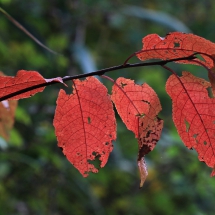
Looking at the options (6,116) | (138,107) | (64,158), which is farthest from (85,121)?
(64,158)

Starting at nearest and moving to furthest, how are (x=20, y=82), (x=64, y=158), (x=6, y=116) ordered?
(x=20, y=82) → (x=6, y=116) → (x=64, y=158)

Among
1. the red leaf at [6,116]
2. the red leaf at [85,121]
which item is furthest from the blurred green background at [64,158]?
the red leaf at [85,121]

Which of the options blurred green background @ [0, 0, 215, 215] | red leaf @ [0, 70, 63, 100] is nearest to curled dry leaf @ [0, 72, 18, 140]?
red leaf @ [0, 70, 63, 100]

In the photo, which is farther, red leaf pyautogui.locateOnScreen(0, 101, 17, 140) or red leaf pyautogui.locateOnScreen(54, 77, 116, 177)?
red leaf pyautogui.locateOnScreen(0, 101, 17, 140)

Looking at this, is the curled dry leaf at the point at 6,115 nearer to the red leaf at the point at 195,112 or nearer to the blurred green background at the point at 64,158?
the red leaf at the point at 195,112

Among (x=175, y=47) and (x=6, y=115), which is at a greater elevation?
(x=6, y=115)

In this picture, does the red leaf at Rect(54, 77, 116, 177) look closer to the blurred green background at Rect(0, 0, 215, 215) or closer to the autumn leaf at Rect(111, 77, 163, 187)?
the autumn leaf at Rect(111, 77, 163, 187)

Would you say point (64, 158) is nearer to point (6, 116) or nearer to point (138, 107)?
point (6, 116)
